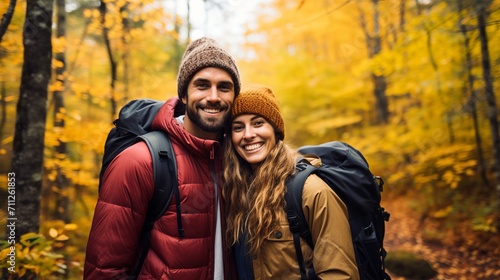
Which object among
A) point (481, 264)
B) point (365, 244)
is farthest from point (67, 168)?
point (481, 264)

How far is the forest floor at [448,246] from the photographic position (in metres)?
5.59

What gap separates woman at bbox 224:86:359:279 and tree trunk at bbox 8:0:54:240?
2165 mm

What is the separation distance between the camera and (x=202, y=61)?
2633 mm

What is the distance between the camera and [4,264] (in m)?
2.59

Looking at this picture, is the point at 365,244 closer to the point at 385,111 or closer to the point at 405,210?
the point at 405,210

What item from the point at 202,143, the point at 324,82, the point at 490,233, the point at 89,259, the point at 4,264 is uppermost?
the point at 324,82

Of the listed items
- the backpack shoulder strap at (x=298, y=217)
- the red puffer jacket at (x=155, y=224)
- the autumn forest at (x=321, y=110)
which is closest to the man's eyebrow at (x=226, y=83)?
the red puffer jacket at (x=155, y=224)

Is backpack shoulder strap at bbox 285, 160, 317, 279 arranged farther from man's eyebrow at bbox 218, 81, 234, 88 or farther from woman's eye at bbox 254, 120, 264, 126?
man's eyebrow at bbox 218, 81, 234, 88

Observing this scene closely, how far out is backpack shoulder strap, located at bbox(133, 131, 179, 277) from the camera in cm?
224

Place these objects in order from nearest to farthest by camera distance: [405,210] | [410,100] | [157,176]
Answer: [157,176] → [405,210] → [410,100]

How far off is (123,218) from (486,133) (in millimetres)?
8915

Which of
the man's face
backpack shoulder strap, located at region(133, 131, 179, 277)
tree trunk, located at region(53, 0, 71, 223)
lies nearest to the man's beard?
the man's face

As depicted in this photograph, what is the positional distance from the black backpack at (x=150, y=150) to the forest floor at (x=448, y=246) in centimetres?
546

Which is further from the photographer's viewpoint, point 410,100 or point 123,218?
point 410,100
